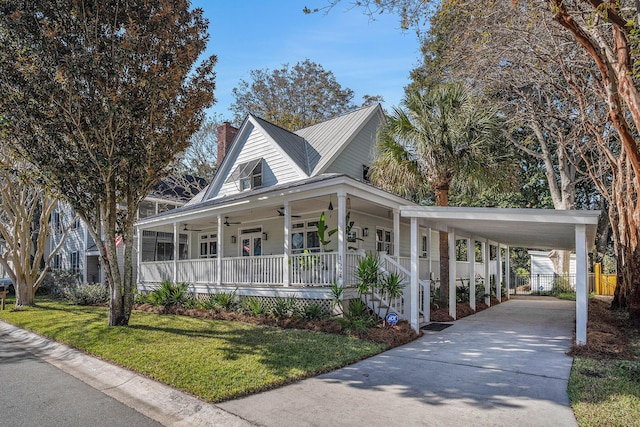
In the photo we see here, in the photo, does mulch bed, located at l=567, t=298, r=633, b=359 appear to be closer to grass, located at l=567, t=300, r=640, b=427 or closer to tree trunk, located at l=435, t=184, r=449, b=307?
grass, located at l=567, t=300, r=640, b=427

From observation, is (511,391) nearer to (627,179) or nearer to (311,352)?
(311,352)

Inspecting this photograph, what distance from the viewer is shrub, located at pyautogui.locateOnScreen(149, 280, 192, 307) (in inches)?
584

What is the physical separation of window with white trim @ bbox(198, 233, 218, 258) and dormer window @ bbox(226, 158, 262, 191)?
3536 millimetres

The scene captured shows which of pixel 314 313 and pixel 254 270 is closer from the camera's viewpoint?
pixel 314 313

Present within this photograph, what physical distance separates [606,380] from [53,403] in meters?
8.07

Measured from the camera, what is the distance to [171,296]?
1491 cm

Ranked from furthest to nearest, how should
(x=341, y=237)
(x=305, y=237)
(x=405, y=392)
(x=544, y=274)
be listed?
(x=544, y=274) → (x=305, y=237) → (x=341, y=237) → (x=405, y=392)

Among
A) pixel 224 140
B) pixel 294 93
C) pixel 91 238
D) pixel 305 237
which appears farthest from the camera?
pixel 294 93

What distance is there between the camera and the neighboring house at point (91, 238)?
79.0ft

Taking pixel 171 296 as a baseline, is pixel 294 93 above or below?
above

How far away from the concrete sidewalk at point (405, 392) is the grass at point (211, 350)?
25 cm

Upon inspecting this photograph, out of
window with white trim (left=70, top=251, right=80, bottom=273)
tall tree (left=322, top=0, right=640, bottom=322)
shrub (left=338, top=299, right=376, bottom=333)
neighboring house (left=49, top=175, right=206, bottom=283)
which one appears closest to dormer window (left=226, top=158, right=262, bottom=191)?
shrub (left=338, top=299, right=376, bottom=333)

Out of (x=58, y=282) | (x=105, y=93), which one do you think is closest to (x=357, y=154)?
(x=105, y=93)

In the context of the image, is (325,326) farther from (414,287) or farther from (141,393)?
(141,393)
